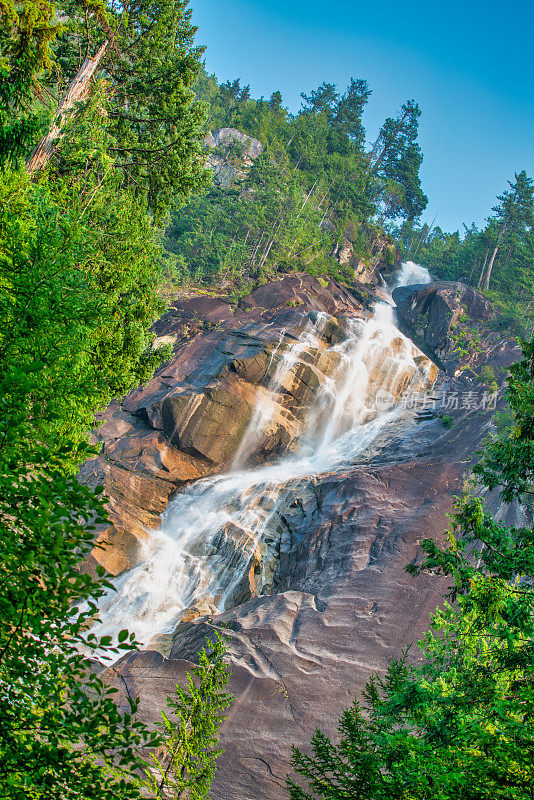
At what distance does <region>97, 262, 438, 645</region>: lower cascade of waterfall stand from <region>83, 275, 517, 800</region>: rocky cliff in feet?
0.70

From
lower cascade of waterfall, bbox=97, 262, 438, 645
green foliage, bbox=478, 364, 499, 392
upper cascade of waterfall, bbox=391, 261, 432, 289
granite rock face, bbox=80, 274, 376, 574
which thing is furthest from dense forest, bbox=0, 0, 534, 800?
upper cascade of waterfall, bbox=391, 261, 432, 289

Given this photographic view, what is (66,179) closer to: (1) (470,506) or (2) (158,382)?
(1) (470,506)

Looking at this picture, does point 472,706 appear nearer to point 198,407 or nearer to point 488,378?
point 198,407

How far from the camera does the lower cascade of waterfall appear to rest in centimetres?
2039

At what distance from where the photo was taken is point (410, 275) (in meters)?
62.4

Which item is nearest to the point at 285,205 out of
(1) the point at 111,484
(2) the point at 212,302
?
(2) the point at 212,302

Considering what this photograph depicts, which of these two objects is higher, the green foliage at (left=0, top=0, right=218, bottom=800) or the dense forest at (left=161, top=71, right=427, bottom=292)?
the dense forest at (left=161, top=71, right=427, bottom=292)

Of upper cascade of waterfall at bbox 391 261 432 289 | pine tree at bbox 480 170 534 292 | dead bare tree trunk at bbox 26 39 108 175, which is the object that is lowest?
dead bare tree trunk at bbox 26 39 108 175

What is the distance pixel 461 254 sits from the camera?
5788cm

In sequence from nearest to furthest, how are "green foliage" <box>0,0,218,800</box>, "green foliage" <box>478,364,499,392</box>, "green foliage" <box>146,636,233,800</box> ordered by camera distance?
"green foliage" <box>0,0,218,800</box>
"green foliage" <box>146,636,233,800</box>
"green foliage" <box>478,364,499,392</box>

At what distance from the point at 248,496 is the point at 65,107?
1864 centimetres

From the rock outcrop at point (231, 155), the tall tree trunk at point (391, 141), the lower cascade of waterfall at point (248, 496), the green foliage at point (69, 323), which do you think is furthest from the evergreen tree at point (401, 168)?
the green foliage at point (69, 323)

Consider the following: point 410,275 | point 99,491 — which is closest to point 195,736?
point 99,491

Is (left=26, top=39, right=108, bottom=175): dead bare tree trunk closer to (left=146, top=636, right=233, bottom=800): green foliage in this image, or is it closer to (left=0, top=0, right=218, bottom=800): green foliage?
(left=0, top=0, right=218, bottom=800): green foliage
